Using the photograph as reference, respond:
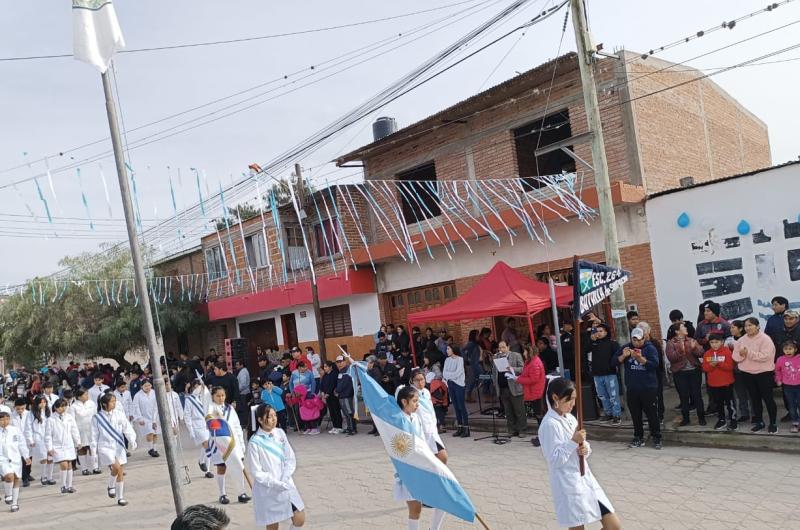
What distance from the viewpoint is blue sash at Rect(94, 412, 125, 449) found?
961cm

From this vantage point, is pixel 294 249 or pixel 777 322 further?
pixel 294 249

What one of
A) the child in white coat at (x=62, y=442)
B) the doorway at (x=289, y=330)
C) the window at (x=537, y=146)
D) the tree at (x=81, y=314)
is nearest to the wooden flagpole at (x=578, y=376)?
the child in white coat at (x=62, y=442)

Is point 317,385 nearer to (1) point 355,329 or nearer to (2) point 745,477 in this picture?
(1) point 355,329

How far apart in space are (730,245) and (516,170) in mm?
5176

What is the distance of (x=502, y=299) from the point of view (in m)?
11.5

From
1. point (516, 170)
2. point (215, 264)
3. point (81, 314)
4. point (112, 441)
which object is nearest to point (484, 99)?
point (516, 170)

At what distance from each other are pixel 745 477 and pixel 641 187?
7.04m

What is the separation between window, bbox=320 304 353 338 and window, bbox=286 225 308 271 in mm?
1830

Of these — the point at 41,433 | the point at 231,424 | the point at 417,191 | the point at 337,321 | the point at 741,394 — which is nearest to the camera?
the point at 231,424

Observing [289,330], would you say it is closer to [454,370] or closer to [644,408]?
[454,370]

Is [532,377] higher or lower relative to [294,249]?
lower

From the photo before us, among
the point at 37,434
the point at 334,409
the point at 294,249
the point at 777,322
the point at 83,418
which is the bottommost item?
the point at 334,409

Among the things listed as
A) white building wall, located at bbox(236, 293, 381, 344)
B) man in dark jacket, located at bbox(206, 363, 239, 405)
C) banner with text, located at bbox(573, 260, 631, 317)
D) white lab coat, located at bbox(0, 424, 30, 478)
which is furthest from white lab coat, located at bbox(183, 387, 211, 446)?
white building wall, located at bbox(236, 293, 381, 344)

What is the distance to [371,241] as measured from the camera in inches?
758
